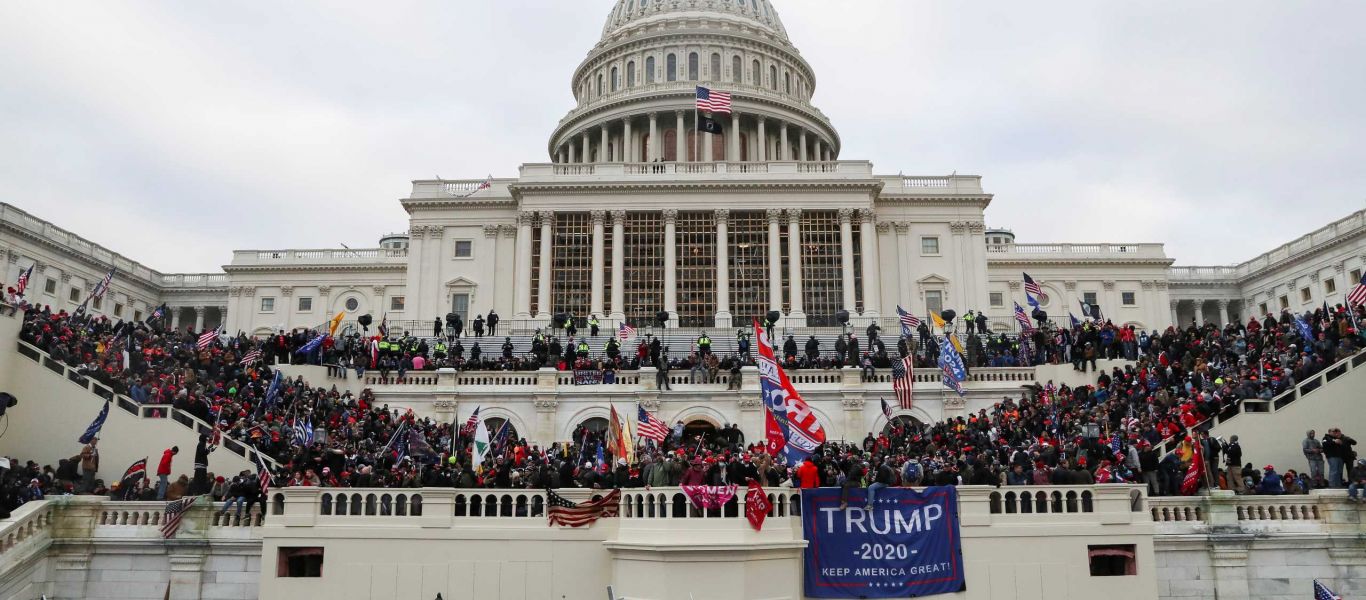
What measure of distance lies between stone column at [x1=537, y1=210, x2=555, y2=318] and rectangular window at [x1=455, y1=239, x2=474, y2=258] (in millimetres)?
6327

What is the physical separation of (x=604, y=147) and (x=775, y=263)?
2595 cm

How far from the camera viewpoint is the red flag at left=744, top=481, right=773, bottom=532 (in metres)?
17.8

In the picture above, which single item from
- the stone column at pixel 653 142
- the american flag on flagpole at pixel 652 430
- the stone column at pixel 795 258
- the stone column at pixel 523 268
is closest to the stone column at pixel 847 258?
the stone column at pixel 795 258

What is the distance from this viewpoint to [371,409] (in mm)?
31984

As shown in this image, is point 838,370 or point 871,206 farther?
point 871,206

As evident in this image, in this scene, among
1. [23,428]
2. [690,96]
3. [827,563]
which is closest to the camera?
[827,563]

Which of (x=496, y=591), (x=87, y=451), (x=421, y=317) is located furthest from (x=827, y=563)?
(x=421, y=317)

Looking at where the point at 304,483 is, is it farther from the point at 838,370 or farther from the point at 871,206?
the point at 871,206

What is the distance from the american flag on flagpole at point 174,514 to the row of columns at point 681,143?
5883cm

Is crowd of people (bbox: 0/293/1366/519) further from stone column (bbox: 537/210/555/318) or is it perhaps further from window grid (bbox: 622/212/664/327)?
window grid (bbox: 622/212/664/327)

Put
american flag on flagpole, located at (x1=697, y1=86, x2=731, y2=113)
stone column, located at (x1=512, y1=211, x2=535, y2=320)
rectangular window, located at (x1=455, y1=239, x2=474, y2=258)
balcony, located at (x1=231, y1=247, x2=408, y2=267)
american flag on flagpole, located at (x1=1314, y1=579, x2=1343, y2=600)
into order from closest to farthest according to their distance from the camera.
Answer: american flag on flagpole, located at (x1=1314, y1=579, x2=1343, y2=600), stone column, located at (x1=512, y1=211, x2=535, y2=320), american flag on flagpole, located at (x1=697, y1=86, x2=731, y2=113), rectangular window, located at (x1=455, y1=239, x2=474, y2=258), balcony, located at (x1=231, y1=247, x2=408, y2=267)

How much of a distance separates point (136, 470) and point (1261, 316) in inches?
3270

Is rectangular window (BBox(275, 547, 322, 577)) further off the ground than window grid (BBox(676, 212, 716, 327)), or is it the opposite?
window grid (BBox(676, 212, 716, 327))

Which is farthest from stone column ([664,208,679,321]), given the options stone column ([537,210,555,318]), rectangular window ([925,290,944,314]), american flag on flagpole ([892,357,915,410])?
american flag on flagpole ([892,357,915,410])
